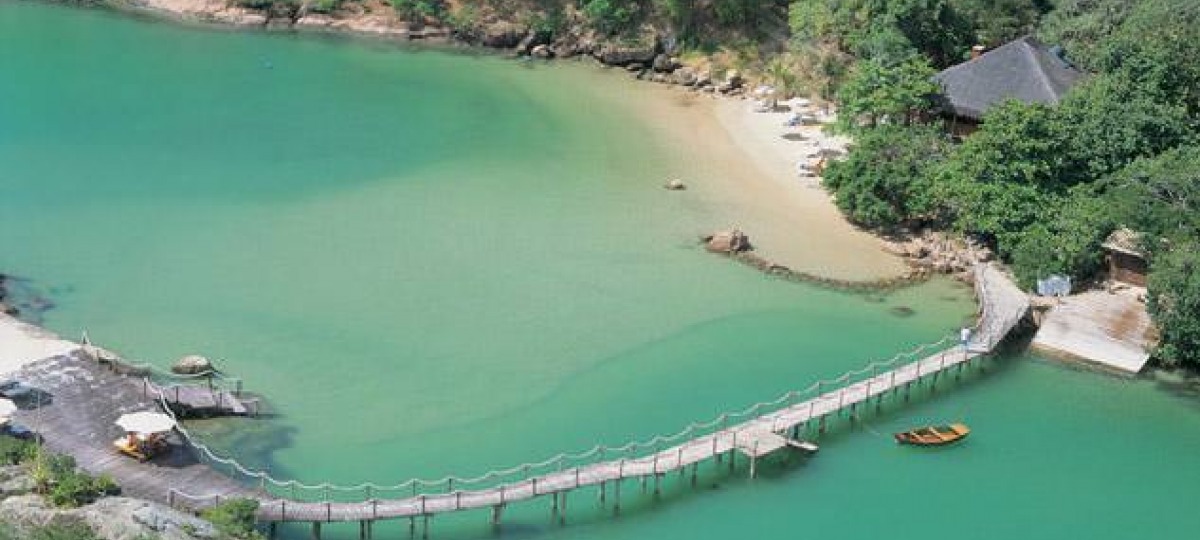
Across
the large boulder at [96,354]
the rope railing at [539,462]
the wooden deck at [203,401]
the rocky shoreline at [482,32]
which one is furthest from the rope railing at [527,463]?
the rocky shoreline at [482,32]

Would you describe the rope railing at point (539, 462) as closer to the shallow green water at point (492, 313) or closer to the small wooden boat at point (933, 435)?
the shallow green water at point (492, 313)

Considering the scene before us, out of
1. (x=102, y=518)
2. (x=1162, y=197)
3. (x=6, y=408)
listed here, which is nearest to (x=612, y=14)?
(x=1162, y=197)

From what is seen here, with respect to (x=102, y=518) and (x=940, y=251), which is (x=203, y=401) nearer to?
(x=102, y=518)

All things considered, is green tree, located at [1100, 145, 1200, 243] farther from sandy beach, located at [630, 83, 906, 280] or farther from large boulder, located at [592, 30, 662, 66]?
large boulder, located at [592, 30, 662, 66]

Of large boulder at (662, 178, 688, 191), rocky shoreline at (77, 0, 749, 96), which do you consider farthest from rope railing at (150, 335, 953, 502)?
rocky shoreline at (77, 0, 749, 96)

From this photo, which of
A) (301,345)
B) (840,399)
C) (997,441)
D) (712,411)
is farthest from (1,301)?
(997,441)

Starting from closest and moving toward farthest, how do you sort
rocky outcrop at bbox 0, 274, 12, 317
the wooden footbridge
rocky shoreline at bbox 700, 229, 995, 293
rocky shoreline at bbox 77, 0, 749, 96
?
the wooden footbridge < rocky outcrop at bbox 0, 274, 12, 317 < rocky shoreline at bbox 700, 229, 995, 293 < rocky shoreline at bbox 77, 0, 749, 96
